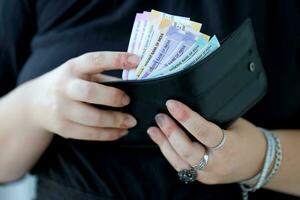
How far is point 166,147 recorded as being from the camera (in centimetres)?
72

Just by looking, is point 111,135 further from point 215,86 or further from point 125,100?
point 215,86

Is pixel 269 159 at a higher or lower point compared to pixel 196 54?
lower

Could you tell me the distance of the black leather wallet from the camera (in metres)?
0.62

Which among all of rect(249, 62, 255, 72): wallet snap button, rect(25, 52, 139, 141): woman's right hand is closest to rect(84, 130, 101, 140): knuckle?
rect(25, 52, 139, 141): woman's right hand

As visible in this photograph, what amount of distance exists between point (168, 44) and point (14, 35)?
0.44 m

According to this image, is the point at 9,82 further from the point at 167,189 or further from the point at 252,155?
the point at 252,155

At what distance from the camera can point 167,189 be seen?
31.8 inches

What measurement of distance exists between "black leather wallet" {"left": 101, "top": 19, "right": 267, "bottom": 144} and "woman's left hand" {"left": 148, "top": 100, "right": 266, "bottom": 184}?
0.05 feet

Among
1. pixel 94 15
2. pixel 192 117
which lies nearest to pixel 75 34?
pixel 94 15

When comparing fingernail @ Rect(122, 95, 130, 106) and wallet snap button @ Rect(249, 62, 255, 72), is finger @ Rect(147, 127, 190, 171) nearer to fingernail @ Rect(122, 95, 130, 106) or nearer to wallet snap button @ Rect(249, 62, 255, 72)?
fingernail @ Rect(122, 95, 130, 106)

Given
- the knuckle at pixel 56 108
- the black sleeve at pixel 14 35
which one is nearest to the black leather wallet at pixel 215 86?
the knuckle at pixel 56 108

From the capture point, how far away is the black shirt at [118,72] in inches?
30.7

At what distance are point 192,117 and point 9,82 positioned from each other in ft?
1.66

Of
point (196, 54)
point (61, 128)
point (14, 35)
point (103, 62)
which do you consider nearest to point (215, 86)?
point (196, 54)
